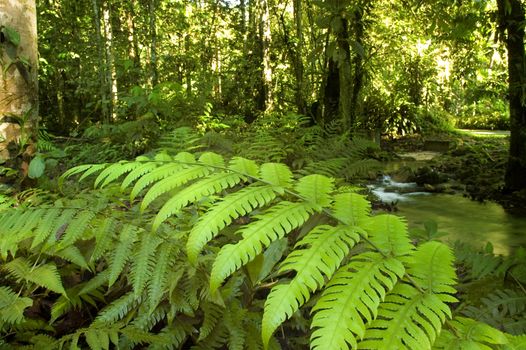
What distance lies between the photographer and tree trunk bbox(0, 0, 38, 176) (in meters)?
2.93

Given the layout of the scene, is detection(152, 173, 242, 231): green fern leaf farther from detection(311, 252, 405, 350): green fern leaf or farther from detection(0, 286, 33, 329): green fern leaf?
detection(0, 286, 33, 329): green fern leaf

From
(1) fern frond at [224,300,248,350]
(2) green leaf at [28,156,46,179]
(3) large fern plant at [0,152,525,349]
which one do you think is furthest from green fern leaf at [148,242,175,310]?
(2) green leaf at [28,156,46,179]

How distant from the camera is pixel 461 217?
6.09m

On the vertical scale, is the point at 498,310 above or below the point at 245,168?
below

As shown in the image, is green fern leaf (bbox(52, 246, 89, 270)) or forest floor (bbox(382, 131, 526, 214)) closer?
green fern leaf (bbox(52, 246, 89, 270))

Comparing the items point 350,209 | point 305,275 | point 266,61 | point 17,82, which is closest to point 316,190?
point 350,209

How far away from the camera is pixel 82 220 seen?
1565 millimetres

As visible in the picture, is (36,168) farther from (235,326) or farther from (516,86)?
(516,86)

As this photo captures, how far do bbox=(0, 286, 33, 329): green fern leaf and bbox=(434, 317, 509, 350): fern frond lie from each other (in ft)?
4.29

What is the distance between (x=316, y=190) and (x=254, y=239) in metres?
0.32

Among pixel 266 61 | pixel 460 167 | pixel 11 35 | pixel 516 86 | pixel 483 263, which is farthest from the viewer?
pixel 266 61

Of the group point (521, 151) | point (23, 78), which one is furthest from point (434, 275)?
point (521, 151)

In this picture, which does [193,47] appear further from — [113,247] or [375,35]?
[113,247]

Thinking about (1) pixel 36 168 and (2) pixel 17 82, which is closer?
(1) pixel 36 168
